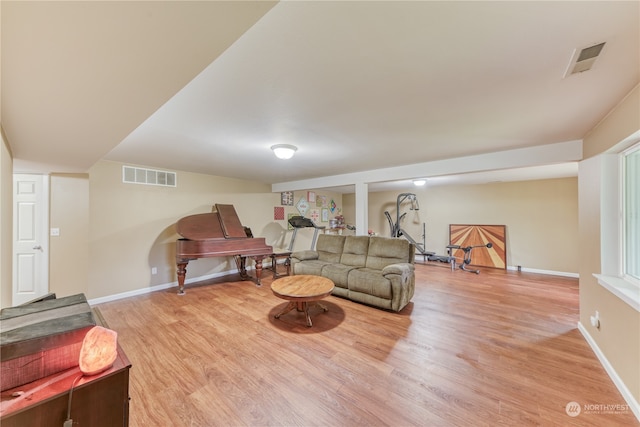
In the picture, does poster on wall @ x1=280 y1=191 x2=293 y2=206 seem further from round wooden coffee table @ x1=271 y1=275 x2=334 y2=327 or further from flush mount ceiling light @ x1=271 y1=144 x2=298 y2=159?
flush mount ceiling light @ x1=271 y1=144 x2=298 y2=159

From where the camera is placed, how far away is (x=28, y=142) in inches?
73.2

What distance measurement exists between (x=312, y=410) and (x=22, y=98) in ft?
8.25

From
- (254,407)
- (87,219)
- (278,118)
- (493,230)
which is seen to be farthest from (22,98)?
(493,230)

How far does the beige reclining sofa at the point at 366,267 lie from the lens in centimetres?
314

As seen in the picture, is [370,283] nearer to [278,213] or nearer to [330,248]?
[330,248]

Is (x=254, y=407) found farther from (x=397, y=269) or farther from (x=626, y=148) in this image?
(x=626, y=148)

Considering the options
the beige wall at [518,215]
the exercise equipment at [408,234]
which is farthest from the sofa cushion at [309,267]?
the beige wall at [518,215]

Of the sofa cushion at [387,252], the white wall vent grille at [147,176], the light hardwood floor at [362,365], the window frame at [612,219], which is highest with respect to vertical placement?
the white wall vent grille at [147,176]

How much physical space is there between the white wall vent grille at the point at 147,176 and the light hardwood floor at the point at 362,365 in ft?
6.64

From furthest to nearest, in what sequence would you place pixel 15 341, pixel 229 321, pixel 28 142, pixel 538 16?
1. pixel 229 321
2. pixel 28 142
3. pixel 538 16
4. pixel 15 341

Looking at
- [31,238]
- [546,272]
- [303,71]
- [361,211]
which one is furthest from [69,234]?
[546,272]

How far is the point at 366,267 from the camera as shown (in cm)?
395

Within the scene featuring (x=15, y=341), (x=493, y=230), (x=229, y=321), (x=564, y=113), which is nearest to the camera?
(x=15, y=341)

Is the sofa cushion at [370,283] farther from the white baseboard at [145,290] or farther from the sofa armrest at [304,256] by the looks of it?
the white baseboard at [145,290]
